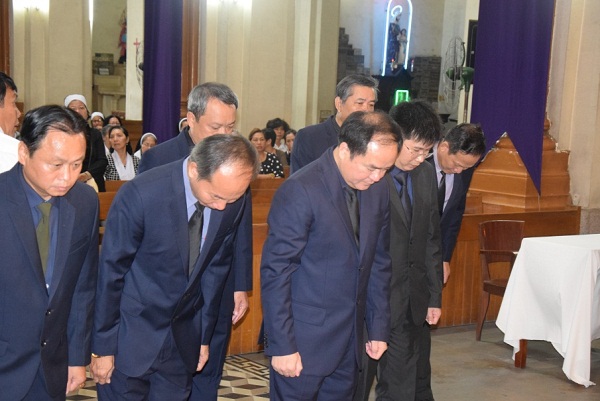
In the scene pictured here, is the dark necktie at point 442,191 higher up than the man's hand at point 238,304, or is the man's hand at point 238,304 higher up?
the dark necktie at point 442,191

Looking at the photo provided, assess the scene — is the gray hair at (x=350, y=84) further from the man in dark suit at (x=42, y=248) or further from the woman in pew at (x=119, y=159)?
the woman in pew at (x=119, y=159)

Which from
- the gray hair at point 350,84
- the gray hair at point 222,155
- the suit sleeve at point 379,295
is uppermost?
the gray hair at point 350,84

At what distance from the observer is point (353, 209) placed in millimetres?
3203

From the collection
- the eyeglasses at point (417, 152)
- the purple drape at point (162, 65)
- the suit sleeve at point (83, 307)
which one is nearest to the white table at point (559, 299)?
the eyeglasses at point (417, 152)

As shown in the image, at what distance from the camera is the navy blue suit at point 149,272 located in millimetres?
2945

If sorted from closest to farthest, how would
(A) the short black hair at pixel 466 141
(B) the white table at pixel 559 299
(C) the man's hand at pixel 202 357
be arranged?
(C) the man's hand at pixel 202 357, (A) the short black hair at pixel 466 141, (B) the white table at pixel 559 299

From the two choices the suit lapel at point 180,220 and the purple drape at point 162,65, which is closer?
the suit lapel at point 180,220

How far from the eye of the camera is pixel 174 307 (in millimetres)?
3043

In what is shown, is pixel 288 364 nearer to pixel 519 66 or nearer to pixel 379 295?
pixel 379 295

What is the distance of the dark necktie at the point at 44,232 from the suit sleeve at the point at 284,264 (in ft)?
2.62

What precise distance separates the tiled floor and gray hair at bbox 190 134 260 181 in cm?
233

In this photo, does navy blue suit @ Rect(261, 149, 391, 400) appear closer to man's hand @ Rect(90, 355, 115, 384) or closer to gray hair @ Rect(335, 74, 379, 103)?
man's hand @ Rect(90, 355, 115, 384)

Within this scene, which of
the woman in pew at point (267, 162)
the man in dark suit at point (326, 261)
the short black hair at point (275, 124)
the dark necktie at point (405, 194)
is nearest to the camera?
the man in dark suit at point (326, 261)

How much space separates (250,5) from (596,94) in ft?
17.4
